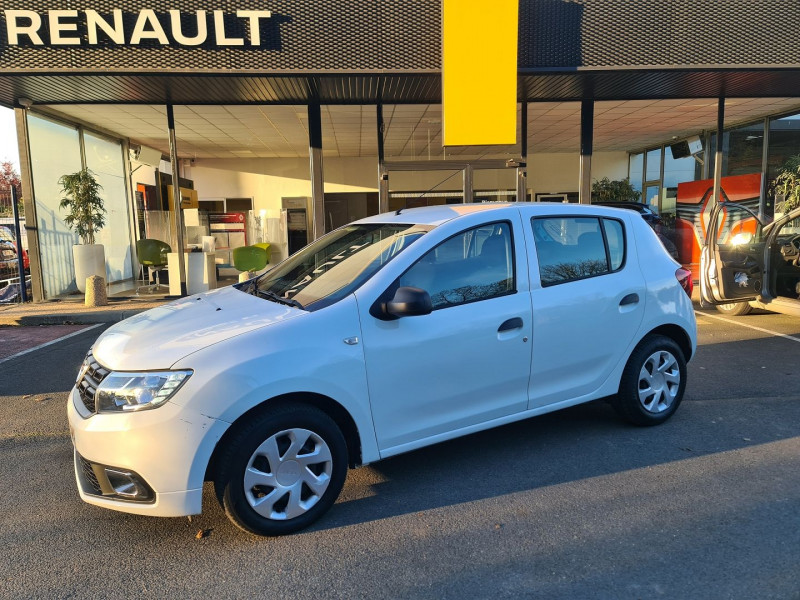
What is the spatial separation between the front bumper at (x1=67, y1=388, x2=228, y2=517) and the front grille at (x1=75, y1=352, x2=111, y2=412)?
184 millimetres

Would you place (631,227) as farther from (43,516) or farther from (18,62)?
(18,62)

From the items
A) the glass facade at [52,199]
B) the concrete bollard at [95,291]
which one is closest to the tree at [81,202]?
the glass facade at [52,199]

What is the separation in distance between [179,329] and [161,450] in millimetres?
701

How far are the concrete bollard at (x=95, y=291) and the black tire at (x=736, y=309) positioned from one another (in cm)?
1005

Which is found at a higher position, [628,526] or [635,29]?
[635,29]

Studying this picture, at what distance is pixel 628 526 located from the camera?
2979mm

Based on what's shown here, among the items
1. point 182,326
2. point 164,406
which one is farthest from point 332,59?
point 164,406

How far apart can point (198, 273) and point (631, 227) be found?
30.6ft

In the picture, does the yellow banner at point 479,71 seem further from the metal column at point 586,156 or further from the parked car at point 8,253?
the parked car at point 8,253

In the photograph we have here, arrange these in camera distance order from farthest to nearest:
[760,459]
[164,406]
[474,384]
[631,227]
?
[631,227] < [760,459] < [474,384] < [164,406]

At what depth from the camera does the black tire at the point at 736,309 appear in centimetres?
845

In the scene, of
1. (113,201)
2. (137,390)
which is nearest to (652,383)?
(137,390)

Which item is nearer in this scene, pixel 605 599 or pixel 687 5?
pixel 605 599

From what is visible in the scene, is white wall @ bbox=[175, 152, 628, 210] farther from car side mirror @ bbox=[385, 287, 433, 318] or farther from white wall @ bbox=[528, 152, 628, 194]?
car side mirror @ bbox=[385, 287, 433, 318]
